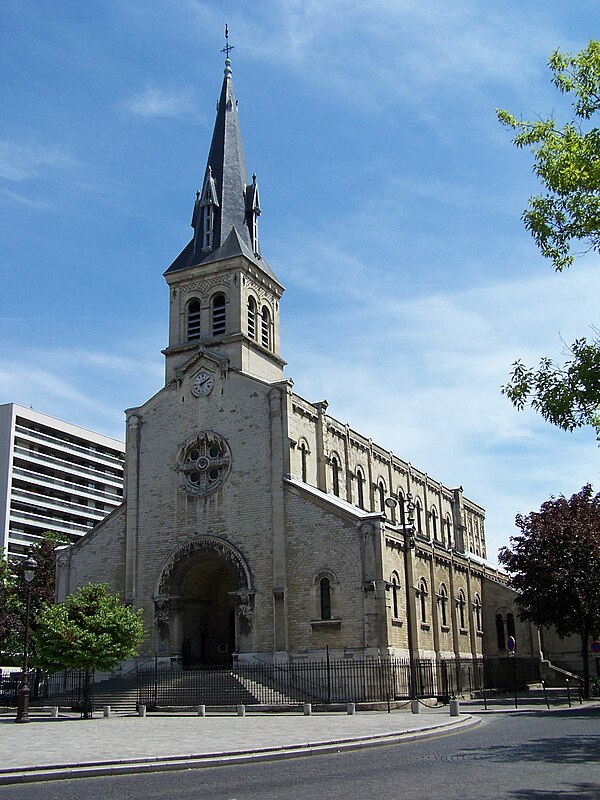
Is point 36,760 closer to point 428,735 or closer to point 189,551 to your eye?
point 428,735

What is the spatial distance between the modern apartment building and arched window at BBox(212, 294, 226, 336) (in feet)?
127

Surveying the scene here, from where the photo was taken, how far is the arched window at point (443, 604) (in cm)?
4231

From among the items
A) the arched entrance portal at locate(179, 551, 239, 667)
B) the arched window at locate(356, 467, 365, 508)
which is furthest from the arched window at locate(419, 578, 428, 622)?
the arched entrance portal at locate(179, 551, 239, 667)

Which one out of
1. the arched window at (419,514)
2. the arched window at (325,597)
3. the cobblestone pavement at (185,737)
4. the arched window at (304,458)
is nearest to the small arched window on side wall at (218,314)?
the arched window at (304,458)

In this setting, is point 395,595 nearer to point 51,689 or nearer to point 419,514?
point 51,689

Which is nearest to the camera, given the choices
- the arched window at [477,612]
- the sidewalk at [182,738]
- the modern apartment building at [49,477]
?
the sidewalk at [182,738]

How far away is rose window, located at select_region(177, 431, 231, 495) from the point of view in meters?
40.2

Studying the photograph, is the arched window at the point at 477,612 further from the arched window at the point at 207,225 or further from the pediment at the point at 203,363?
the arched window at the point at 207,225

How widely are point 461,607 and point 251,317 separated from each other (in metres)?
19.3

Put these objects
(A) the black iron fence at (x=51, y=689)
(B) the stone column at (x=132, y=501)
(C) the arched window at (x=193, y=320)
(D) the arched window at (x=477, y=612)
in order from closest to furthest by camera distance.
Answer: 1. (A) the black iron fence at (x=51, y=689)
2. (B) the stone column at (x=132, y=501)
3. (C) the arched window at (x=193, y=320)
4. (D) the arched window at (x=477, y=612)

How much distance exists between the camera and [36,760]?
598 inches

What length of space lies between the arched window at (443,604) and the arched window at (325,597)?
8.48 m

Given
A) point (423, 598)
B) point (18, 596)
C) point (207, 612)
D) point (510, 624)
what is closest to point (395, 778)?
point (423, 598)

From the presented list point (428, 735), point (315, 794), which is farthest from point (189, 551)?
point (315, 794)
